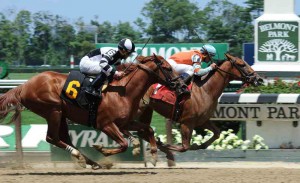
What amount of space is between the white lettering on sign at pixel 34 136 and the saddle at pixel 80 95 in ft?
5.99

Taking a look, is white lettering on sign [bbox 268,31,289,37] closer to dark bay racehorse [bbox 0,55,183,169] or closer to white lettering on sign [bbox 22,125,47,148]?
dark bay racehorse [bbox 0,55,183,169]

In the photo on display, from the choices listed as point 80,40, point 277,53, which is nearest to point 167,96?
point 277,53

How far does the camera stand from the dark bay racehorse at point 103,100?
34.1ft

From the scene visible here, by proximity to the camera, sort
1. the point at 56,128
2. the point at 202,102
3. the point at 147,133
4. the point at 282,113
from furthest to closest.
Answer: the point at 282,113
the point at 202,102
the point at 147,133
the point at 56,128

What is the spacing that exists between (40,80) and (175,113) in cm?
230

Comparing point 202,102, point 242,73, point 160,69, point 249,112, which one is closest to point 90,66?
point 160,69

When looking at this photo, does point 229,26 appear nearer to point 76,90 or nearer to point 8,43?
point 8,43

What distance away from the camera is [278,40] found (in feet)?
50.3

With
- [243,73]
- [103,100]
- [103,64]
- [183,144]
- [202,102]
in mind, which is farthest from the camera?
[243,73]

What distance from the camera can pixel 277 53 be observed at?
1529 centimetres

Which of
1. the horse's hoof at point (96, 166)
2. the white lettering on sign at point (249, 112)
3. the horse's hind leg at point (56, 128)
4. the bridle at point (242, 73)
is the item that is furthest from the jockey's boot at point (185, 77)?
the horse's hind leg at point (56, 128)

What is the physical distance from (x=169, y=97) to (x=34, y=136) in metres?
2.41

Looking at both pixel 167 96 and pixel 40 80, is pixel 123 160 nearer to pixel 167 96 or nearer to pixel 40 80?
pixel 167 96

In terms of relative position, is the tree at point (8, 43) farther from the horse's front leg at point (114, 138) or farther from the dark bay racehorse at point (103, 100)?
the horse's front leg at point (114, 138)
